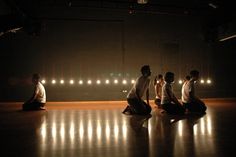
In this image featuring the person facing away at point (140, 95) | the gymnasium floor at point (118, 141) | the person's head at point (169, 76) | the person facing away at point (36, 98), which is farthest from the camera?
the person facing away at point (36, 98)

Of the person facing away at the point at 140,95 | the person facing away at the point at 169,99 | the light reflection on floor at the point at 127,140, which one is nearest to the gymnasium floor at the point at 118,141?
the light reflection on floor at the point at 127,140

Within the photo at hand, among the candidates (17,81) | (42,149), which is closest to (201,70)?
(17,81)

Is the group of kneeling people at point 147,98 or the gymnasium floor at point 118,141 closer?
the gymnasium floor at point 118,141

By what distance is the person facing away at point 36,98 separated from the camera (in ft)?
21.3

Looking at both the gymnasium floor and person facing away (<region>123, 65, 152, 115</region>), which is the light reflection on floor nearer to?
the gymnasium floor

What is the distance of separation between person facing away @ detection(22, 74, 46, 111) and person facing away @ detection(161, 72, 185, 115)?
3417 mm

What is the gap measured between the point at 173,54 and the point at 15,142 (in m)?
8.80

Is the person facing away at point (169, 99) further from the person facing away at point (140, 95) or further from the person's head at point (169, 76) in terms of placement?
the person facing away at point (140, 95)

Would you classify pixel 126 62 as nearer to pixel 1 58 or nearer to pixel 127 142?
pixel 1 58

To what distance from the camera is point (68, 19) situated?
9.95m

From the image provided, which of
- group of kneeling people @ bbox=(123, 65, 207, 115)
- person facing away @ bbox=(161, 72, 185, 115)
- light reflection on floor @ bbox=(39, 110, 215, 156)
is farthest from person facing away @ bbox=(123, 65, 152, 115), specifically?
light reflection on floor @ bbox=(39, 110, 215, 156)

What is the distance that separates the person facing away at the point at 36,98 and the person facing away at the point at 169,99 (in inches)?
135

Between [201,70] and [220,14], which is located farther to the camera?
[201,70]

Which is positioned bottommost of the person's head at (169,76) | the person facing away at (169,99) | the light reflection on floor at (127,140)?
the light reflection on floor at (127,140)
